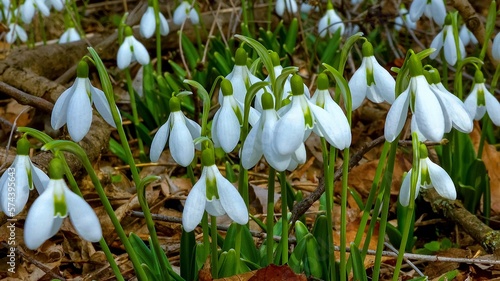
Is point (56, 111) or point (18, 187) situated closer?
point (18, 187)

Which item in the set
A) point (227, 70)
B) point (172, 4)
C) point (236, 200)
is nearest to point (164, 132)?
point (236, 200)

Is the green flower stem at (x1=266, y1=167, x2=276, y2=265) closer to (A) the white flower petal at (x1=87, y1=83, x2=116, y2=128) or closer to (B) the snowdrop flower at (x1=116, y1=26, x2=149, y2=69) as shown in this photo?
(A) the white flower petal at (x1=87, y1=83, x2=116, y2=128)

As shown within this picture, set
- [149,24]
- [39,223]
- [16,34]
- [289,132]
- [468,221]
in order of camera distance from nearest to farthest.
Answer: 1. [39,223]
2. [289,132]
3. [468,221]
4. [149,24]
5. [16,34]

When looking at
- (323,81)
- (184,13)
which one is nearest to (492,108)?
(323,81)

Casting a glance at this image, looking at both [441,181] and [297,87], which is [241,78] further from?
[441,181]

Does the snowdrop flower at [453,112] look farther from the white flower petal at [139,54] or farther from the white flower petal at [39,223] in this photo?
the white flower petal at [139,54]

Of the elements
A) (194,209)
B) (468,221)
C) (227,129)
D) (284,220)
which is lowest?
(468,221)

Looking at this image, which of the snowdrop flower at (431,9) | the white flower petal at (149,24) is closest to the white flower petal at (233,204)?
the snowdrop flower at (431,9)

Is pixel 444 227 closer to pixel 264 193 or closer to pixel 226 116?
pixel 264 193
